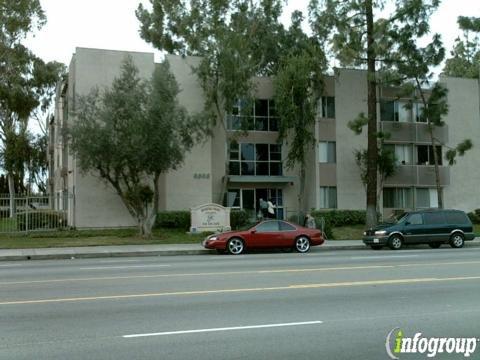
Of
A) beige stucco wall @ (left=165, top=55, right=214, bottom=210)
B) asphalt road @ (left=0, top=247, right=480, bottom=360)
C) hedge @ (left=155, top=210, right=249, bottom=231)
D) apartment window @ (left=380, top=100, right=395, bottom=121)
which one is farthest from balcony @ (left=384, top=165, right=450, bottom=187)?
asphalt road @ (left=0, top=247, right=480, bottom=360)

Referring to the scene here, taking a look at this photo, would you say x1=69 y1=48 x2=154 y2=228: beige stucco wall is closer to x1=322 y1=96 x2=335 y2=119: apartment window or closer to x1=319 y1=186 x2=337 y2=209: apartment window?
x1=319 y1=186 x2=337 y2=209: apartment window

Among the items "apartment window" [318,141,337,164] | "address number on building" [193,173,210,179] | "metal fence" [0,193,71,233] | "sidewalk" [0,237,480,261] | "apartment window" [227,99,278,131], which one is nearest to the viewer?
"sidewalk" [0,237,480,261]

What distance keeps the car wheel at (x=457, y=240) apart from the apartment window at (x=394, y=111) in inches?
540

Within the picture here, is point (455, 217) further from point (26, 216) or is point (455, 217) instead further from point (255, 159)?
point (26, 216)

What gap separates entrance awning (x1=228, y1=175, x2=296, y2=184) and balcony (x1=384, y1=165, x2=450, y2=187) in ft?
21.4

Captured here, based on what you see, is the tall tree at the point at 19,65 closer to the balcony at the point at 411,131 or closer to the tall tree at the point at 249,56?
the tall tree at the point at 249,56

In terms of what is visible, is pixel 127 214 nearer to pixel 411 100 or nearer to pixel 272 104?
pixel 272 104

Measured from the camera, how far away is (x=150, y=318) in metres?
7.84

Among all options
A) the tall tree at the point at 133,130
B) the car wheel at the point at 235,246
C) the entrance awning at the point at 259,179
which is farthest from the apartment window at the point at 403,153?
the car wheel at the point at 235,246

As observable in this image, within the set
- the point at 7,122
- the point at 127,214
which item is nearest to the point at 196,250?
the point at 127,214

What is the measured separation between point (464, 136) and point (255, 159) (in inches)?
579

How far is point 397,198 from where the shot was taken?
118ft

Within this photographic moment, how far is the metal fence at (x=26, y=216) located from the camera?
26672mm

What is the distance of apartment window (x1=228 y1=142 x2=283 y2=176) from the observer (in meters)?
34.0
